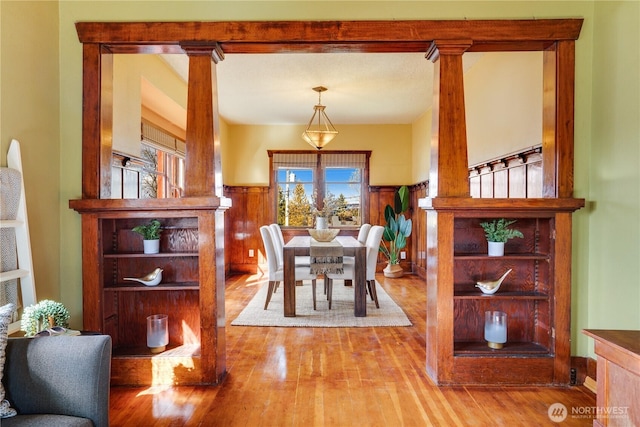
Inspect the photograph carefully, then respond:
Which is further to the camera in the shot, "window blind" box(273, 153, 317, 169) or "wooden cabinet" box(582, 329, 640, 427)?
"window blind" box(273, 153, 317, 169)

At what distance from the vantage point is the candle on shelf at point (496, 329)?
2541 mm

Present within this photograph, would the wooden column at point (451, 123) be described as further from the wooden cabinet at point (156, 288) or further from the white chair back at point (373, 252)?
the white chair back at point (373, 252)

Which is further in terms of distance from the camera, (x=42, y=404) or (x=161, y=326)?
(x=161, y=326)

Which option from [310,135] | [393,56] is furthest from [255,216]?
[393,56]

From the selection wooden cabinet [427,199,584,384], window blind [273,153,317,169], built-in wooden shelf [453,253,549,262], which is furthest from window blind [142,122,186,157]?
built-in wooden shelf [453,253,549,262]

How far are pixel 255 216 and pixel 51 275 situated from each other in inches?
183

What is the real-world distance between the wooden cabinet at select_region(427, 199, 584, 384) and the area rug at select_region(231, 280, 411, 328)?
49.0 inches

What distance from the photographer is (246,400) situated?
2.27 metres

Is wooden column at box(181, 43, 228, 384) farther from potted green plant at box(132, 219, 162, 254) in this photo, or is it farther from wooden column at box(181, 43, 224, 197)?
potted green plant at box(132, 219, 162, 254)

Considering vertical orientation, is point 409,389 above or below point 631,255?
below

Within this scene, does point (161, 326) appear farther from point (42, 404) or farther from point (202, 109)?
point (202, 109)

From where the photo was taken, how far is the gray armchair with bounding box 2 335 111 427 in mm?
1411

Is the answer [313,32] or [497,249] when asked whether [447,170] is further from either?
[313,32]

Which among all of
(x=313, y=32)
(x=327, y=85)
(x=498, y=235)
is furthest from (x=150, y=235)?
(x=327, y=85)
